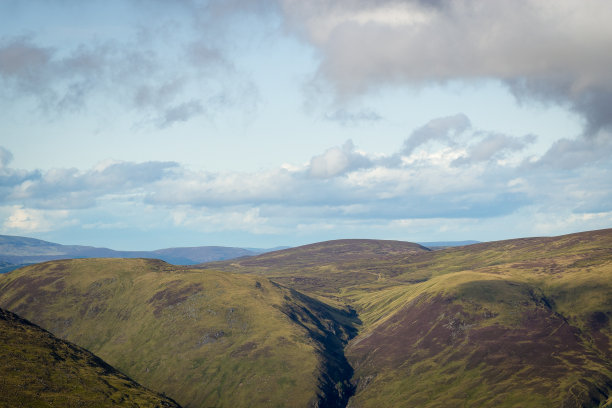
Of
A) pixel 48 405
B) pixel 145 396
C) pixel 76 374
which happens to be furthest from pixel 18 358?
pixel 145 396

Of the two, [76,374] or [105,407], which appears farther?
[76,374]

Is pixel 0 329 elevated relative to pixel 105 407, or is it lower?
elevated

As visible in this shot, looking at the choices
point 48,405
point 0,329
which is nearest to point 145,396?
point 48,405

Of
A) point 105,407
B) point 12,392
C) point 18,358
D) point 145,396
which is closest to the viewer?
point 12,392

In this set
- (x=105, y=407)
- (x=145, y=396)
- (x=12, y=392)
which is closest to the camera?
(x=12, y=392)

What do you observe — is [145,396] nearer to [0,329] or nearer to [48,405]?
[48,405]

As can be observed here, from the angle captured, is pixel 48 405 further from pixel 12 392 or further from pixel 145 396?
pixel 145 396

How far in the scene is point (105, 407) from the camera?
168750 mm

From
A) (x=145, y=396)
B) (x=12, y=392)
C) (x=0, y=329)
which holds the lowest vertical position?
(x=145, y=396)

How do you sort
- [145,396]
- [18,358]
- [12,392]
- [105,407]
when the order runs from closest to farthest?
[12,392], [105,407], [18,358], [145,396]

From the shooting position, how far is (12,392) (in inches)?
6093

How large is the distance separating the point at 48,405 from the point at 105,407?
1919 cm

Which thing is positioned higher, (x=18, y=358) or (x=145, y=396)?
(x=18, y=358)

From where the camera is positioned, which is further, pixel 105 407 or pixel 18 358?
pixel 18 358
